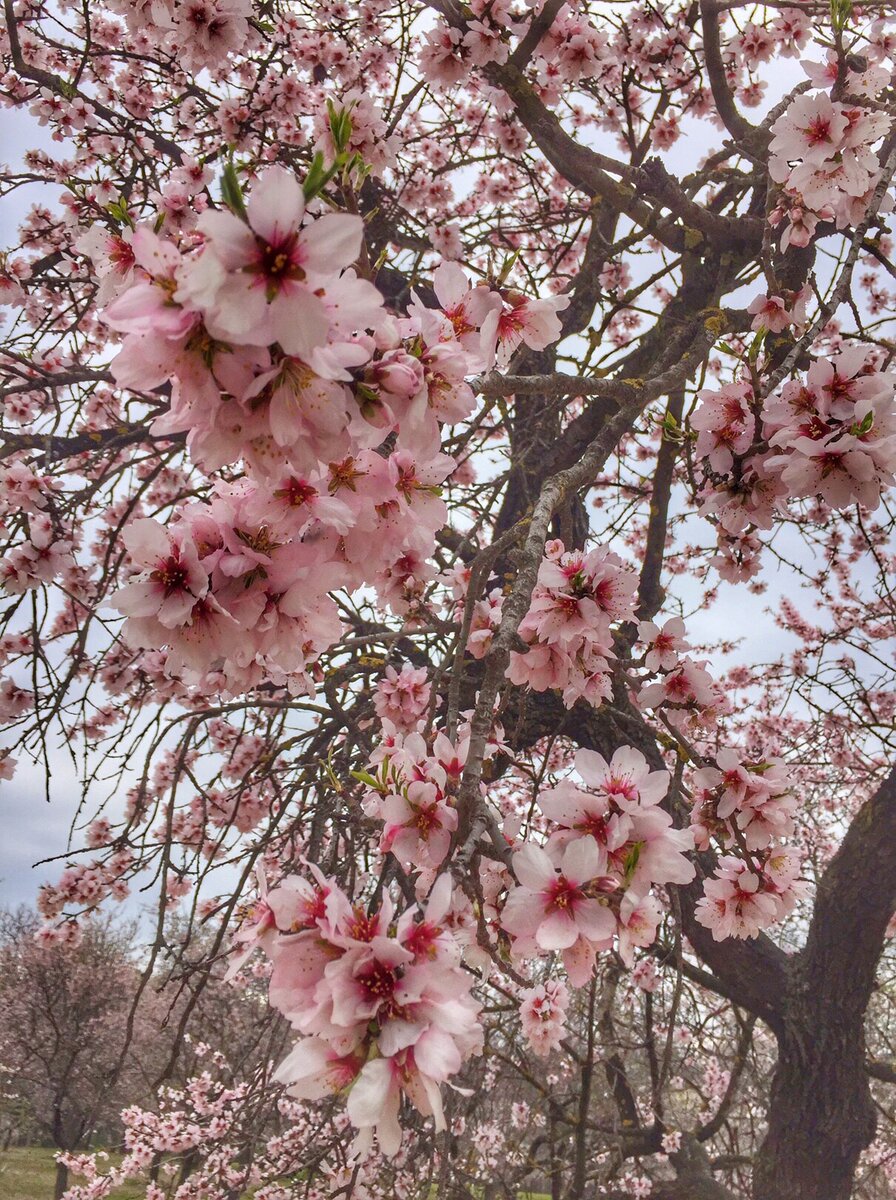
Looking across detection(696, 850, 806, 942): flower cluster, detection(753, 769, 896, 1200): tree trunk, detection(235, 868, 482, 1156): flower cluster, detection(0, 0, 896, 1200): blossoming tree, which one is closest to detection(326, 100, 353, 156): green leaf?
detection(0, 0, 896, 1200): blossoming tree

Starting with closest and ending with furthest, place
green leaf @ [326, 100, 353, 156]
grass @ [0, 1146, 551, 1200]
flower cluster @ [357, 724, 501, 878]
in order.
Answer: green leaf @ [326, 100, 353, 156] → flower cluster @ [357, 724, 501, 878] → grass @ [0, 1146, 551, 1200]

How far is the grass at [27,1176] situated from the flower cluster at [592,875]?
560 inches

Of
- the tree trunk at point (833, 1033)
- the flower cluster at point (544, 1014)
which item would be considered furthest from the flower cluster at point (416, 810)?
the tree trunk at point (833, 1033)

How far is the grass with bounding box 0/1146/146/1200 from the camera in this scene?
14.3 meters

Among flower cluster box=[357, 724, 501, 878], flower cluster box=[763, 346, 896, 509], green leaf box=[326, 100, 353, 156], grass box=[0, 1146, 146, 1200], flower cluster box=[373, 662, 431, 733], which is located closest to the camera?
green leaf box=[326, 100, 353, 156]

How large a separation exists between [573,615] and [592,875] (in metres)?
0.60

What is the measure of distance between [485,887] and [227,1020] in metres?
17.8

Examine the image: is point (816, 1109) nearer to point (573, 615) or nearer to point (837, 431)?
point (573, 615)

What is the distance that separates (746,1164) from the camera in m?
5.27

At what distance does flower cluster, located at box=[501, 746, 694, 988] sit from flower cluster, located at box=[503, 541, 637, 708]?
Result: 375 millimetres

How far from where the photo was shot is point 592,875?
0.99 metres

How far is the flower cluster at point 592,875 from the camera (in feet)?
3.24

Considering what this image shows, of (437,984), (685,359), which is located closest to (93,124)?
(685,359)

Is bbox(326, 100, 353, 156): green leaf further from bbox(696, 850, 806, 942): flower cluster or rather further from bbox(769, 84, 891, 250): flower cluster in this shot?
bbox(696, 850, 806, 942): flower cluster
